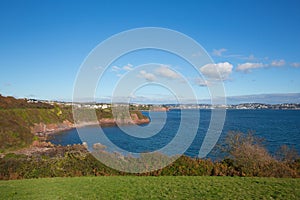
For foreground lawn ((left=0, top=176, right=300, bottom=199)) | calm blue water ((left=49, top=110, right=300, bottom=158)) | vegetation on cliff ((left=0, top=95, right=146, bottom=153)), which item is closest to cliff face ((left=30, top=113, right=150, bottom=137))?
vegetation on cliff ((left=0, top=95, right=146, bottom=153))

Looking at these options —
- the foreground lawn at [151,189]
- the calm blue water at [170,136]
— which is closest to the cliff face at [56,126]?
the calm blue water at [170,136]

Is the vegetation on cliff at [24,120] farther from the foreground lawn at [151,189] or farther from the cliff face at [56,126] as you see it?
the foreground lawn at [151,189]

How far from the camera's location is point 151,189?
9.34m

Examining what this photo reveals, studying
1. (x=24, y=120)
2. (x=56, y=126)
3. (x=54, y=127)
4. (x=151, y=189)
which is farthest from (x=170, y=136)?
(x=56, y=126)

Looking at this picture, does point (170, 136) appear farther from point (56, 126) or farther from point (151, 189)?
point (56, 126)

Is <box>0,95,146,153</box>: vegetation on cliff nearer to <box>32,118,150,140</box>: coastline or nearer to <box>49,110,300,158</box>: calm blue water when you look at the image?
<box>32,118,150,140</box>: coastline

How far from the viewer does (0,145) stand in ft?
156

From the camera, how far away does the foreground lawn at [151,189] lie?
27.5 ft

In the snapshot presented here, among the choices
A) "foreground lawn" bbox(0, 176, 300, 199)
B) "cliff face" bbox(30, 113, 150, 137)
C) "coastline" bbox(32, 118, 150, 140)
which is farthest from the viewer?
"cliff face" bbox(30, 113, 150, 137)

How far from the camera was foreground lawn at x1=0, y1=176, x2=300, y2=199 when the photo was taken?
838 centimetres

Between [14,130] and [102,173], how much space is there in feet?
160

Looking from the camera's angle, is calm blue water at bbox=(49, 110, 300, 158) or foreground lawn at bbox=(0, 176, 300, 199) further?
calm blue water at bbox=(49, 110, 300, 158)

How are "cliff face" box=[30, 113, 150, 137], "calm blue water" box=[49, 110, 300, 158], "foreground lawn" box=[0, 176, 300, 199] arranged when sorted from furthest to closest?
"cliff face" box=[30, 113, 150, 137]
"calm blue water" box=[49, 110, 300, 158]
"foreground lawn" box=[0, 176, 300, 199]

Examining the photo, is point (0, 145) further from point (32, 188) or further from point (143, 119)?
point (143, 119)
